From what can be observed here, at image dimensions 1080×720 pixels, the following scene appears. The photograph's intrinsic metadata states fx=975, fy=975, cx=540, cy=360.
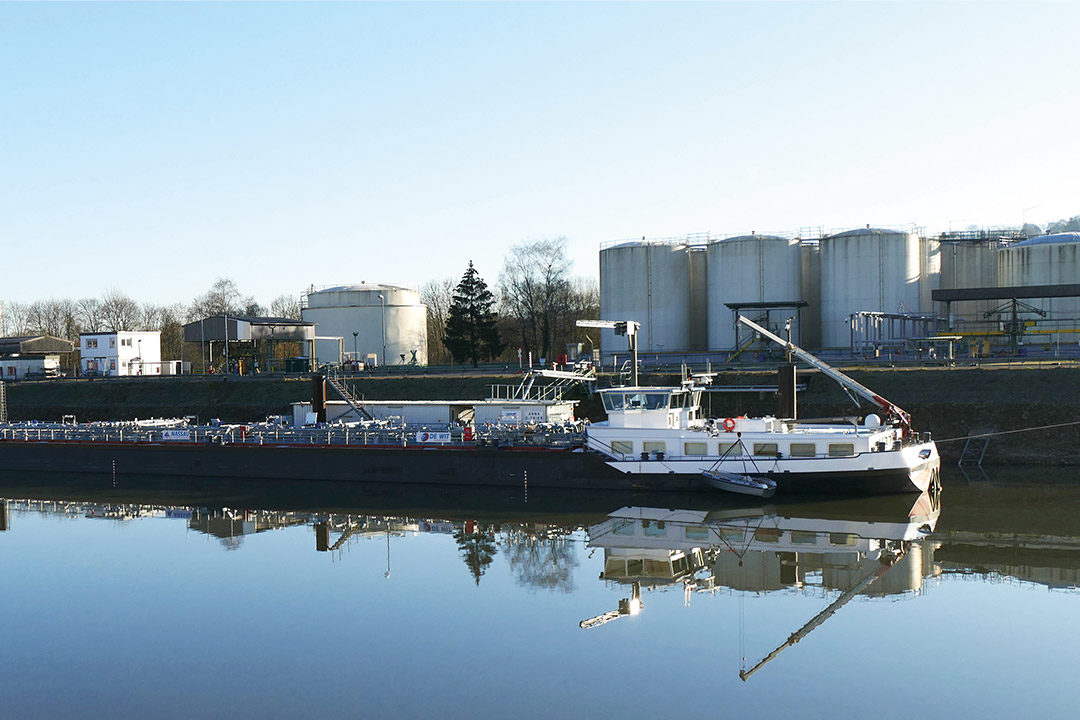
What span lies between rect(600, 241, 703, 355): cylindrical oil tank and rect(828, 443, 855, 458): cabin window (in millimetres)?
40190

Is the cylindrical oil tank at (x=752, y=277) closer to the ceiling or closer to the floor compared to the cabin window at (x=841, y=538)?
closer to the ceiling

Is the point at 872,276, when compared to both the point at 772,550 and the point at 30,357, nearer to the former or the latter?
the point at 772,550

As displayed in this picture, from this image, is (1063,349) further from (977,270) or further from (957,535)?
(957,535)

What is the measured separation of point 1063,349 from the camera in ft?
227

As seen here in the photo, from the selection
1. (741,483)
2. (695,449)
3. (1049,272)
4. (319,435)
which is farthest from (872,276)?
(319,435)

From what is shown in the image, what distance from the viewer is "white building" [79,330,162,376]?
94062 millimetres

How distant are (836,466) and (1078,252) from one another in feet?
160

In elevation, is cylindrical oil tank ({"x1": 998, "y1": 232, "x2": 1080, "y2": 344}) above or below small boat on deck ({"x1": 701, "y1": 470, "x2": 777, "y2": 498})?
above

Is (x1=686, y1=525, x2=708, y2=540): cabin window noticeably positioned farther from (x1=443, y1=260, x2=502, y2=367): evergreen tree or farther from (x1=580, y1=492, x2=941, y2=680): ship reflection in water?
(x1=443, y1=260, x2=502, y2=367): evergreen tree

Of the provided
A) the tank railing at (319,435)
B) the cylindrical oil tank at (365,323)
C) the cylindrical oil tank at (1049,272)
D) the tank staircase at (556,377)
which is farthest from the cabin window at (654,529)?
the cylindrical oil tank at (365,323)

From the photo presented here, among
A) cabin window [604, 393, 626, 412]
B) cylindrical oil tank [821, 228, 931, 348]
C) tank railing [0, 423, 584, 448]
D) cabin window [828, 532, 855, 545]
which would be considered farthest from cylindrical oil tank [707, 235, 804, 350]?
cabin window [828, 532, 855, 545]

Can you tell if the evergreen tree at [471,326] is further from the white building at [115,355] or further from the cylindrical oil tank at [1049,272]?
the cylindrical oil tank at [1049,272]

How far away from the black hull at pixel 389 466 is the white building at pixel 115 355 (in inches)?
1483

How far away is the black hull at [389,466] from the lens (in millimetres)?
40188
